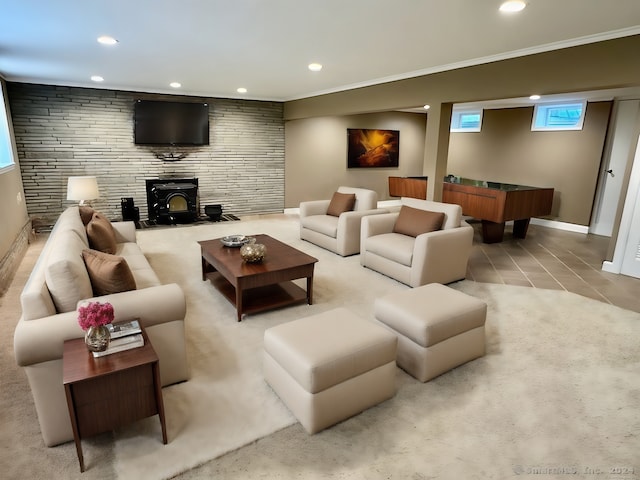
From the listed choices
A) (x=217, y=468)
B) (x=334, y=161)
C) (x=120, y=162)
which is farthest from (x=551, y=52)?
(x=120, y=162)

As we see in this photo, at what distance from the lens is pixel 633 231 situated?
436 cm

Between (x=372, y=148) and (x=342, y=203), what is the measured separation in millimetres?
4013

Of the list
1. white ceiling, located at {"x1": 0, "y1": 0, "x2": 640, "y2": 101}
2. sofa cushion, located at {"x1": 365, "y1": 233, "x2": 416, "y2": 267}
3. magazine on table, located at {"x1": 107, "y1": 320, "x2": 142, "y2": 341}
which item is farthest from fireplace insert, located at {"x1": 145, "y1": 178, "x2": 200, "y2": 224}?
magazine on table, located at {"x1": 107, "y1": 320, "x2": 142, "y2": 341}

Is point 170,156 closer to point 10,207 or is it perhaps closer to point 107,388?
point 10,207

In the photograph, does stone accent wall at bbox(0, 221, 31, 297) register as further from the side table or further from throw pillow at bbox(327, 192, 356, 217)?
throw pillow at bbox(327, 192, 356, 217)

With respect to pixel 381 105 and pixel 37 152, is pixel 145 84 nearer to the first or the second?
pixel 37 152

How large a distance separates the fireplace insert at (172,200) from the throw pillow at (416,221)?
4.24 metres

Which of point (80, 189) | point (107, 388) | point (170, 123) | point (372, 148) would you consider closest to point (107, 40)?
point (80, 189)

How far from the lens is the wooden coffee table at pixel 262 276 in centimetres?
329

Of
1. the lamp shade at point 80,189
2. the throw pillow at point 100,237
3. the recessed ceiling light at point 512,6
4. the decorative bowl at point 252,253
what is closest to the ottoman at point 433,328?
the decorative bowl at point 252,253

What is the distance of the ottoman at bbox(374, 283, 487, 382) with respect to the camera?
2426 mm

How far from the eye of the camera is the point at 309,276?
356 centimetres

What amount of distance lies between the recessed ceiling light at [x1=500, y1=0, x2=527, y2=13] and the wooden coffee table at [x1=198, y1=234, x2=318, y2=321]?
7.92ft

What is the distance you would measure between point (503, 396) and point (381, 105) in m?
4.28
